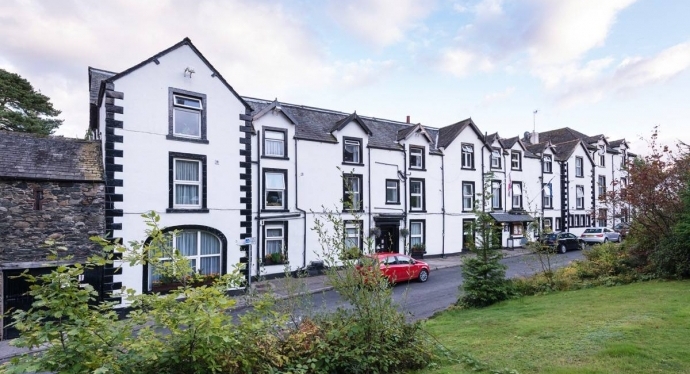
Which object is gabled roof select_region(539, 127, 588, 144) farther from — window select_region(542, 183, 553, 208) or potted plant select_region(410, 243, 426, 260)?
potted plant select_region(410, 243, 426, 260)

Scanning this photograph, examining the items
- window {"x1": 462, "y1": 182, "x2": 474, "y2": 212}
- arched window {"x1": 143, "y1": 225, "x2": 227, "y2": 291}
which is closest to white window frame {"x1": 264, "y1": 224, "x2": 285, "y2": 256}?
arched window {"x1": 143, "y1": 225, "x2": 227, "y2": 291}

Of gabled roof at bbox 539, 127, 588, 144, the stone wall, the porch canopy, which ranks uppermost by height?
gabled roof at bbox 539, 127, 588, 144

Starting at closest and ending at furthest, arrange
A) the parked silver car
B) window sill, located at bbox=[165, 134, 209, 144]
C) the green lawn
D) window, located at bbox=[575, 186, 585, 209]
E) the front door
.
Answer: the green lawn < window sill, located at bbox=[165, 134, 209, 144] < the front door < the parked silver car < window, located at bbox=[575, 186, 585, 209]

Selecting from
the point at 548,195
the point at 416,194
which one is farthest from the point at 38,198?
the point at 548,195

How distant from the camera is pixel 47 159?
1405 cm

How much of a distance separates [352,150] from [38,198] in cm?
1559

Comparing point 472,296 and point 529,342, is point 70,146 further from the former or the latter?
point 529,342

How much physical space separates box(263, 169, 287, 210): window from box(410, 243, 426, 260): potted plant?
10058 mm

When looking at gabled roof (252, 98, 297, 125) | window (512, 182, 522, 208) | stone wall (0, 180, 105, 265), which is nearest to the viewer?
stone wall (0, 180, 105, 265)

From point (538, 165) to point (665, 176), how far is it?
2123 cm

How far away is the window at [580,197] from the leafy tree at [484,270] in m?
31.1

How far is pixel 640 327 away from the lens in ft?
22.7

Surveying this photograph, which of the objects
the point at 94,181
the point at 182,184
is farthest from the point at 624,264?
the point at 94,181

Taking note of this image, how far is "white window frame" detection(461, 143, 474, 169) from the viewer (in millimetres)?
29141
